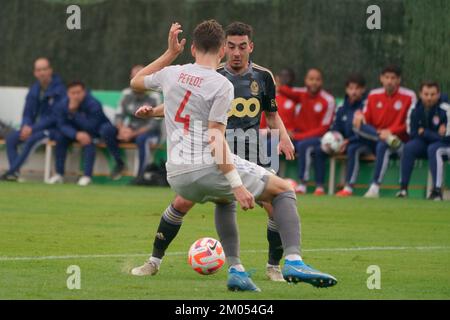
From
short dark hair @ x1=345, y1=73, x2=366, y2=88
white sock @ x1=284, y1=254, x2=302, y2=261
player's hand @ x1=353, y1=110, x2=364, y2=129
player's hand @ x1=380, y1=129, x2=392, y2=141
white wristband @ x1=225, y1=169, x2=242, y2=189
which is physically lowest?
player's hand @ x1=380, y1=129, x2=392, y2=141

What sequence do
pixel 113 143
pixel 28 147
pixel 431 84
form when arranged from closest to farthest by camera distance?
pixel 431 84
pixel 113 143
pixel 28 147

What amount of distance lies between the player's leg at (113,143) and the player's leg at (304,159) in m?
3.38

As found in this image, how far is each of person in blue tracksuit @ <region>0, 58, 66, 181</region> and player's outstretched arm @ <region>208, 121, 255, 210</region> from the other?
43.4ft

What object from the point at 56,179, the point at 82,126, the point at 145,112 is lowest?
the point at 56,179

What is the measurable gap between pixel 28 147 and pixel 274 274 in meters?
12.3

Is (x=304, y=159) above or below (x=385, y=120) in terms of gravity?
below

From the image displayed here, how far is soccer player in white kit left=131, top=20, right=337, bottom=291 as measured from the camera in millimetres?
7578

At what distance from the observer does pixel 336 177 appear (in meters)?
19.7

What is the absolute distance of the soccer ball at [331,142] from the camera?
18.9 meters

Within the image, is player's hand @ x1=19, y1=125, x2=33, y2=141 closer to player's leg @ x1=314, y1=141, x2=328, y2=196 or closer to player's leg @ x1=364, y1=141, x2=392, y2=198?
player's leg @ x1=314, y1=141, x2=328, y2=196

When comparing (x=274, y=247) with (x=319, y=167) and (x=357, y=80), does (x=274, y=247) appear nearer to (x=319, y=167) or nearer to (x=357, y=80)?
(x=319, y=167)

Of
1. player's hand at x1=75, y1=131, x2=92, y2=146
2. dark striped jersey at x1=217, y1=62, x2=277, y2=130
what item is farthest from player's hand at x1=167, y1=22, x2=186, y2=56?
player's hand at x1=75, y1=131, x2=92, y2=146

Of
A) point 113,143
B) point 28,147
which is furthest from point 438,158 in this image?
point 28,147

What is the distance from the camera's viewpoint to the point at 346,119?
19.1m
